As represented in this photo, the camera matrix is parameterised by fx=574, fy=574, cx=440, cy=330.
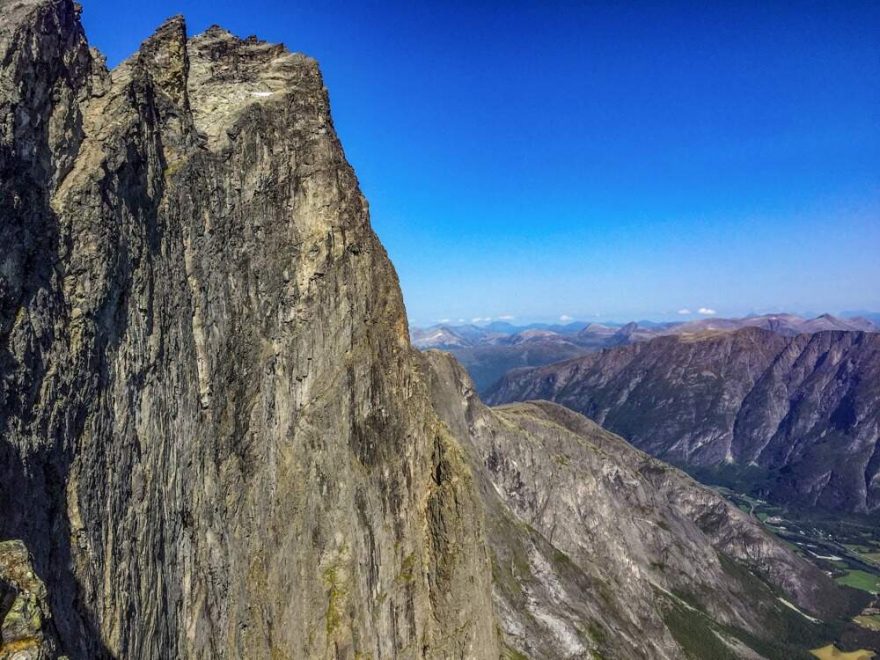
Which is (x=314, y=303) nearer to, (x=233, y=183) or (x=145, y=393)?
(x=233, y=183)

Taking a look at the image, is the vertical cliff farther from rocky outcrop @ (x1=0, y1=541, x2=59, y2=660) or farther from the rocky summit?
rocky outcrop @ (x1=0, y1=541, x2=59, y2=660)

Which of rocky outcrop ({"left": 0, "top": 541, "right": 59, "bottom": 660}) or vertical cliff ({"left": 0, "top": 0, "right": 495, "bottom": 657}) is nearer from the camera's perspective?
rocky outcrop ({"left": 0, "top": 541, "right": 59, "bottom": 660})

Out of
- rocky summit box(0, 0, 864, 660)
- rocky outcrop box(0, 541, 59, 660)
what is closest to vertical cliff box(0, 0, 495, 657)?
rocky summit box(0, 0, 864, 660)

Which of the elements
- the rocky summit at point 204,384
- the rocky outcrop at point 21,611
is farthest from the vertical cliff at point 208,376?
the rocky outcrop at point 21,611

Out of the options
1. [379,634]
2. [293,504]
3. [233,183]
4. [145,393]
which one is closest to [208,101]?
[233,183]

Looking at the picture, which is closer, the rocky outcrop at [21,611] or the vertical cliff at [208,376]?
the rocky outcrop at [21,611]

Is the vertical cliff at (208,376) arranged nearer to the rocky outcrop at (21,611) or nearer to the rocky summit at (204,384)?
the rocky summit at (204,384)

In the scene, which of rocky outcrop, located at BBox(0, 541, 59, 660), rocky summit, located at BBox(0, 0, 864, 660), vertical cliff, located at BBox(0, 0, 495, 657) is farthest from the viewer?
vertical cliff, located at BBox(0, 0, 495, 657)

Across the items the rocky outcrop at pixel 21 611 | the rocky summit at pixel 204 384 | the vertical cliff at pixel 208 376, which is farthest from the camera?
the vertical cliff at pixel 208 376
